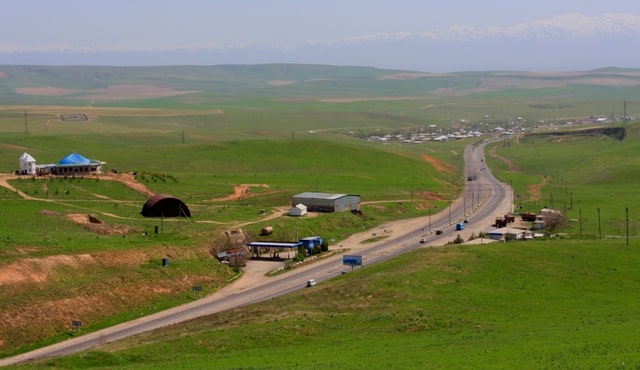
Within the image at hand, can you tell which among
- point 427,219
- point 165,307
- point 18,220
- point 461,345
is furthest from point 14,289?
point 427,219

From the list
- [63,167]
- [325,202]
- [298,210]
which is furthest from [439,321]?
[63,167]

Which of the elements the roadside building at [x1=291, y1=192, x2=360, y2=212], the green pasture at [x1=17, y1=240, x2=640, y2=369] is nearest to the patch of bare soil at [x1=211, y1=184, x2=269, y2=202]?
the roadside building at [x1=291, y1=192, x2=360, y2=212]

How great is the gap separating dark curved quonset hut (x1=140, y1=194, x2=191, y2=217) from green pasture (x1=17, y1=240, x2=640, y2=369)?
2591 centimetres

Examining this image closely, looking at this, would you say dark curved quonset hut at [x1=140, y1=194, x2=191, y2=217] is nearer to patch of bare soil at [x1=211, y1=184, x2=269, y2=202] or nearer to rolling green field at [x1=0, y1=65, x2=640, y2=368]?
rolling green field at [x1=0, y1=65, x2=640, y2=368]

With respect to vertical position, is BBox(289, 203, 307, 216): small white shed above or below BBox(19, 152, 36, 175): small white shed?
below

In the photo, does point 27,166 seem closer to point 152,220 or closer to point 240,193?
point 240,193

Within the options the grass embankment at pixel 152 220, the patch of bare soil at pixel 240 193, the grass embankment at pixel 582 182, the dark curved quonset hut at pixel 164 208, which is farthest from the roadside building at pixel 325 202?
the grass embankment at pixel 582 182

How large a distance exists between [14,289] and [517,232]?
4379cm

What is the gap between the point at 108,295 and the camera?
5953cm

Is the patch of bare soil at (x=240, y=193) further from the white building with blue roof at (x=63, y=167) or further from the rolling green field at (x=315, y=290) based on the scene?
the white building with blue roof at (x=63, y=167)

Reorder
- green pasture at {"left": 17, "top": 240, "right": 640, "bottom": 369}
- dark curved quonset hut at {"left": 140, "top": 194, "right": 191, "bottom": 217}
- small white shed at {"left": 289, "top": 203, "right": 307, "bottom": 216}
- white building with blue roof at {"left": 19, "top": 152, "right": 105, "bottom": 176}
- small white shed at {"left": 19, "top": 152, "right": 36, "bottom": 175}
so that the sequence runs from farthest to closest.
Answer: white building with blue roof at {"left": 19, "top": 152, "right": 105, "bottom": 176} → small white shed at {"left": 19, "top": 152, "right": 36, "bottom": 175} → small white shed at {"left": 289, "top": 203, "right": 307, "bottom": 216} → dark curved quonset hut at {"left": 140, "top": 194, "right": 191, "bottom": 217} → green pasture at {"left": 17, "top": 240, "right": 640, "bottom": 369}

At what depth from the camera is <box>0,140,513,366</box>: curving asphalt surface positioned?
52.1m

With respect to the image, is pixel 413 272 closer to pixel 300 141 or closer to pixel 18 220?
pixel 18 220

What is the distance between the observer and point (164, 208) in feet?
281
